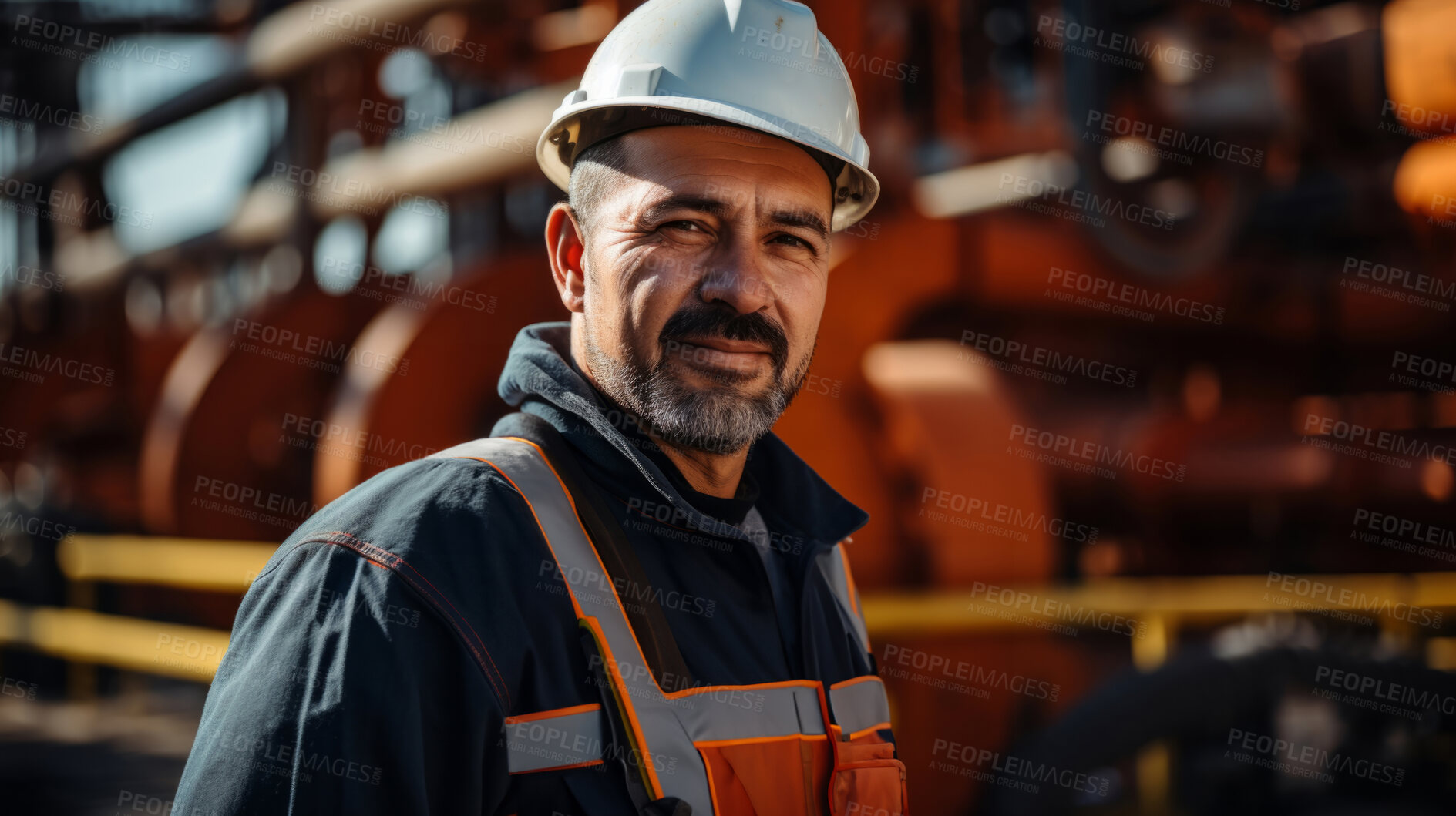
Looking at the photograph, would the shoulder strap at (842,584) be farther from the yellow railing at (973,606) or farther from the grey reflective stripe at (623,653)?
the yellow railing at (973,606)

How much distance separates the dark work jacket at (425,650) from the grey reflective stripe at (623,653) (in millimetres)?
23

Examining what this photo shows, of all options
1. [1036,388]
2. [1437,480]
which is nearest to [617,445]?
[1036,388]

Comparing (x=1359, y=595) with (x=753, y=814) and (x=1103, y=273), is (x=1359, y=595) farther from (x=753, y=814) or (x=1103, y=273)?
(x=753, y=814)

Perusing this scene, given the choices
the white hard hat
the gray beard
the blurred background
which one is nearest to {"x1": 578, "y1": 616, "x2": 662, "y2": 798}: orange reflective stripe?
the gray beard

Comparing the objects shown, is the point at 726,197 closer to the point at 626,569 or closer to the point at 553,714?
the point at 626,569

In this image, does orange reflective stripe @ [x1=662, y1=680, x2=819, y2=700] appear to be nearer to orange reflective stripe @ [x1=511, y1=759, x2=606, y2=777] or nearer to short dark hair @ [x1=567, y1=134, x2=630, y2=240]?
orange reflective stripe @ [x1=511, y1=759, x2=606, y2=777]

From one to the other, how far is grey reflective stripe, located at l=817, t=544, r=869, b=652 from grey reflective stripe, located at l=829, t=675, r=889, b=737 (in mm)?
109

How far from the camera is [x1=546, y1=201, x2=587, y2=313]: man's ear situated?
1712mm

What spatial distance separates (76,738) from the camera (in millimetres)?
5820

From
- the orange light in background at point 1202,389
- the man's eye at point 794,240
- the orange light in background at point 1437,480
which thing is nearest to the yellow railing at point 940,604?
the orange light in background at point 1437,480

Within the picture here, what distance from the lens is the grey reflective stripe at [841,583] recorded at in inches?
72.2

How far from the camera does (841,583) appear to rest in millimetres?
1872

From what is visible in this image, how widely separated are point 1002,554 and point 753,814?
2116mm

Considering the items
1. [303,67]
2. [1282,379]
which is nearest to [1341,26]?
[1282,379]
